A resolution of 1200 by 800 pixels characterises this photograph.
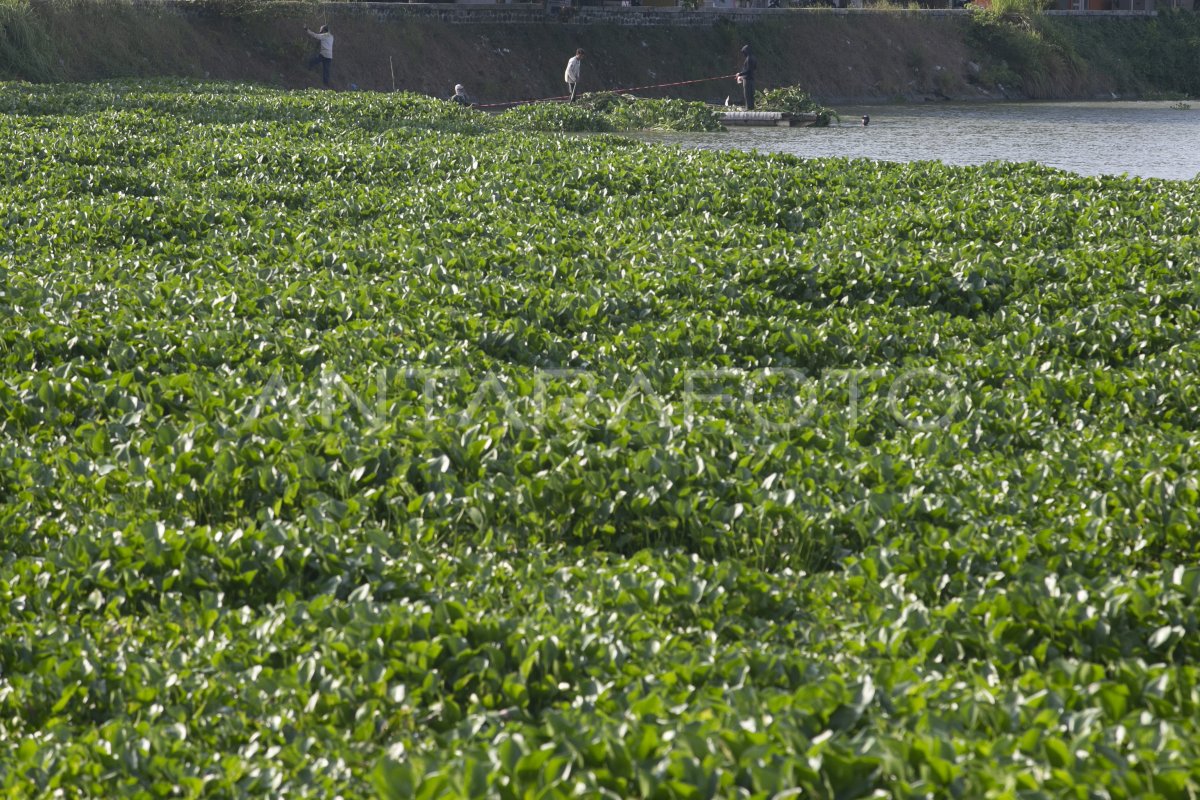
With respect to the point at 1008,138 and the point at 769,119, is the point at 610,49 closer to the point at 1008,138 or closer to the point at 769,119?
the point at 769,119

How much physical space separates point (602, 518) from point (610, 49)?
4195cm

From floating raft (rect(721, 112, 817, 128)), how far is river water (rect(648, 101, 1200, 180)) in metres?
0.51

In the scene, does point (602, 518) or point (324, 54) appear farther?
point (324, 54)

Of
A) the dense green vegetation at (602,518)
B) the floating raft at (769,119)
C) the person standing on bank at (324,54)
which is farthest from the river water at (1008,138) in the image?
the dense green vegetation at (602,518)

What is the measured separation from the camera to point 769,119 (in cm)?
3284

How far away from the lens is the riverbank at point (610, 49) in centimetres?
3462

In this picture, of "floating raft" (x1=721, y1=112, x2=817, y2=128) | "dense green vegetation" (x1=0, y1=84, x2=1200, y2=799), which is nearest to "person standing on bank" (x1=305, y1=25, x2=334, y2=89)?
"floating raft" (x1=721, y1=112, x2=817, y2=128)

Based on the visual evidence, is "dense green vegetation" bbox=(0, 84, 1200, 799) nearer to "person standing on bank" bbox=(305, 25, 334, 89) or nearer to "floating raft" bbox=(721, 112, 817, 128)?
"floating raft" bbox=(721, 112, 817, 128)

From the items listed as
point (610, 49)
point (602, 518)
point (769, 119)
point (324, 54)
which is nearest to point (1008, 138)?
point (769, 119)

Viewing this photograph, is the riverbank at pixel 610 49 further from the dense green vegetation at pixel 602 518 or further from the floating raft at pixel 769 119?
the dense green vegetation at pixel 602 518

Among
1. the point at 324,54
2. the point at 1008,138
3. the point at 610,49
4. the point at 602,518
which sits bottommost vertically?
the point at 602,518

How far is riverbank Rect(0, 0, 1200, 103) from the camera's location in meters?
34.6

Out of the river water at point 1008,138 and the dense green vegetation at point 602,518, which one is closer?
the dense green vegetation at point 602,518

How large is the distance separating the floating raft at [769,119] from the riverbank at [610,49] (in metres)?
10.4
